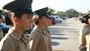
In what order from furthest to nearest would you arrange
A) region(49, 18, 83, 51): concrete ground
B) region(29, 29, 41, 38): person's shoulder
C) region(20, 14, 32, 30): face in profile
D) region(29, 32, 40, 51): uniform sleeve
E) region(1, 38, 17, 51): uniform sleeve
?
region(49, 18, 83, 51): concrete ground, region(29, 29, 41, 38): person's shoulder, region(29, 32, 40, 51): uniform sleeve, region(20, 14, 32, 30): face in profile, region(1, 38, 17, 51): uniform sleeve

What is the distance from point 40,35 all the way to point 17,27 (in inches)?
69.5

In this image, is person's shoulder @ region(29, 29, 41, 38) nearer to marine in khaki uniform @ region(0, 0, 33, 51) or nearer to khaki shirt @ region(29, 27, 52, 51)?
khaki shirt @ region(29, 27, 52, 51)

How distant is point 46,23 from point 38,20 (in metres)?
0.14

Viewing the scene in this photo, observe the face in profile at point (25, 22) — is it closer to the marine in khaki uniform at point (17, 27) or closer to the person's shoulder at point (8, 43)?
the marine in khaki uniform at point (17, 27)

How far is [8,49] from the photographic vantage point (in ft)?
13.6

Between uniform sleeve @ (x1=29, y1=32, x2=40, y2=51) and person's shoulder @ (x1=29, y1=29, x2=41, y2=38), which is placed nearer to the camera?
uniform sleeve @ (x1=29, y1=32, x2=40, y2=51)

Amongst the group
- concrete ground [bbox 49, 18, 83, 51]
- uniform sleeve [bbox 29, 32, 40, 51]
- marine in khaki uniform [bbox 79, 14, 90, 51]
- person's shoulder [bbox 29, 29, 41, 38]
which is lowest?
concrete ground [bbox 49, 18, 83, 51]

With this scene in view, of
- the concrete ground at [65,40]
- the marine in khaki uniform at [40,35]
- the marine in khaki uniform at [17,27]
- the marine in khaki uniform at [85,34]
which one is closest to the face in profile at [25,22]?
the marine in khaki uniform at [17,27]

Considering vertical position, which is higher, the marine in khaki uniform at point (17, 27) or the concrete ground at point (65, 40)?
the marine in khaki uniform at point (17, 27)

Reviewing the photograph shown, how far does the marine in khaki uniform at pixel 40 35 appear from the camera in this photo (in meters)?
5.90

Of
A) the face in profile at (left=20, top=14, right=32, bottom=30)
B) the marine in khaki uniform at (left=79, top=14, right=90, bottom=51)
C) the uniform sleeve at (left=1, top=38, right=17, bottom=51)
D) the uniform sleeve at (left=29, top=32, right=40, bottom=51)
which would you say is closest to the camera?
the uniform sleeve at (left=1, top=38, right=17, bottom=51)

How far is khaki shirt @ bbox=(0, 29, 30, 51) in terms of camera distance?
416 centimetres

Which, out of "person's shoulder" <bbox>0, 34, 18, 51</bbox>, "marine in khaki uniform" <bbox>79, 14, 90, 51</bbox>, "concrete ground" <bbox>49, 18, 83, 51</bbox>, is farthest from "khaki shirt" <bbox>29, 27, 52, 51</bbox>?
"concrete ground" <bbox>49, 18, 83, 51</bbox>

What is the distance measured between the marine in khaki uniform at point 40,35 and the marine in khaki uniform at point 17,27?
1526 millimetres
